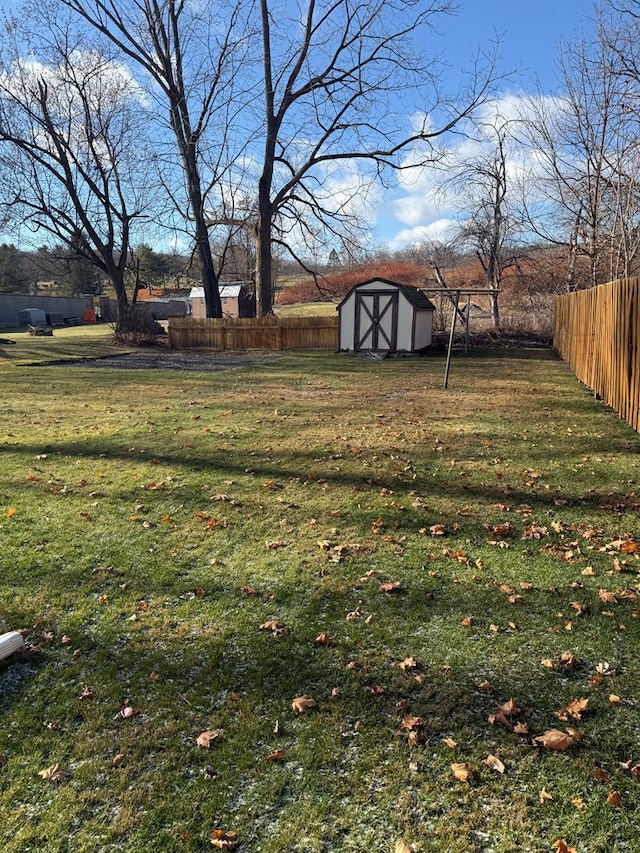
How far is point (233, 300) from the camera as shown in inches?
1855

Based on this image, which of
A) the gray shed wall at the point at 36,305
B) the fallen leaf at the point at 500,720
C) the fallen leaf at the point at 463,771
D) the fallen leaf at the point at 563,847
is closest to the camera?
the fallen leaf at the point at 563,847

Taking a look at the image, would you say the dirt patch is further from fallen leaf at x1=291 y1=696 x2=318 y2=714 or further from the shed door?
fallen leaf at x1=291 y1=696 x2=318 y2=714

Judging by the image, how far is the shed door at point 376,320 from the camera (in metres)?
21.0

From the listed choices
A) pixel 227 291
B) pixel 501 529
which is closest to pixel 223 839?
pixel 501 529

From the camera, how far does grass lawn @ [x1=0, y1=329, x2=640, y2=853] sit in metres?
2.02

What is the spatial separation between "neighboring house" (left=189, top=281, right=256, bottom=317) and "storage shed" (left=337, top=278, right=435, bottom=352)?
26.2 m

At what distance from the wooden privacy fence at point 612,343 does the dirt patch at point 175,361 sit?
9.94 metres

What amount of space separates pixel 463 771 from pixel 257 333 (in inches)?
933

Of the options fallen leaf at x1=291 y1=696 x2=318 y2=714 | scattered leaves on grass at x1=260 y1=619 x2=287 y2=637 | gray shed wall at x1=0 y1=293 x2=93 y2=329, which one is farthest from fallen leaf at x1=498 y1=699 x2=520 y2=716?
gray shed wall at x1=0 y1=293 x2=93 y2=329

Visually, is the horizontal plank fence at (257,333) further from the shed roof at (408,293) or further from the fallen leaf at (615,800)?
the fallen leaf at (615,800)

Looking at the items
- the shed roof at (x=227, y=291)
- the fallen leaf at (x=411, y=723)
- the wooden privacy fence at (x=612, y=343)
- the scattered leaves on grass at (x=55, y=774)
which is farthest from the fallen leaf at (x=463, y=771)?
the shed roof at (x=227, y=291)

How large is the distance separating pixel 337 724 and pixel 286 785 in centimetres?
39

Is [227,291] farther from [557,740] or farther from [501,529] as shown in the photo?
[557,740]

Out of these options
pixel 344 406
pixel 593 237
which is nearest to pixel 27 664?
pixel 344 406
